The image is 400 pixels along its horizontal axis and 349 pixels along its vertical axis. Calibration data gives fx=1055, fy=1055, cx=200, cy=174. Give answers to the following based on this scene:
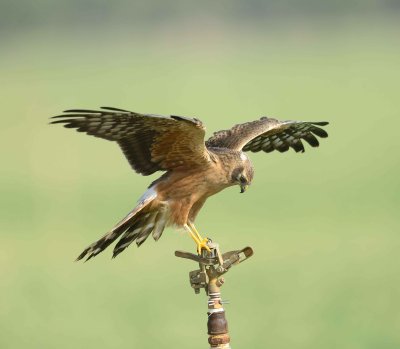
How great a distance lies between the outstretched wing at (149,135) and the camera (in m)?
6.87

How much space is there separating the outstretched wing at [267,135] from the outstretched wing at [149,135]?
538 millimetres

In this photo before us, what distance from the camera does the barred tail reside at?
737cm

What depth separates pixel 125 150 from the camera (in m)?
7.49

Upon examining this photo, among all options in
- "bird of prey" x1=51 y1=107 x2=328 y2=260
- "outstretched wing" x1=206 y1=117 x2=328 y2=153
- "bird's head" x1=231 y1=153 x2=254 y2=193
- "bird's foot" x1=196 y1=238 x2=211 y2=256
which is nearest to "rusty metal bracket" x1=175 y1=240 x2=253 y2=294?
"bird's foot" x1=196 y1=238 x2=211 y2=256

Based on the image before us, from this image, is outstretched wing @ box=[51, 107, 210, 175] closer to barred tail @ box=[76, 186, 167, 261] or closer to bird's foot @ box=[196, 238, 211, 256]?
barred tail @ box=[76, 186, 167, 261]

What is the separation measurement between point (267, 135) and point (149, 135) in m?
1.72

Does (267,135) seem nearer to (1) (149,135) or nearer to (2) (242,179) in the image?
(2) (242,179)

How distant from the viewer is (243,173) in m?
7.59

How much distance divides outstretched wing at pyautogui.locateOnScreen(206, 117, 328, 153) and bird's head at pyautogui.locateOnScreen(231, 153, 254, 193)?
0.23 metres

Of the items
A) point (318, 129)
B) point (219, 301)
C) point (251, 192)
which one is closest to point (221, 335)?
point (219, 301)

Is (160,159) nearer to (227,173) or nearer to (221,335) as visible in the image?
(227,173)

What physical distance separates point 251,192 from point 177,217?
423 inches

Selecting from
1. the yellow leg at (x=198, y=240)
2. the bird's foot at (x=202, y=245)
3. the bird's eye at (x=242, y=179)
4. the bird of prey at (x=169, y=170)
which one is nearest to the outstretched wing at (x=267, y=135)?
the bird of prey at (x=169, y=170)

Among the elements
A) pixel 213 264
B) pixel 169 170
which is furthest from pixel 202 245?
pixel 169 170
